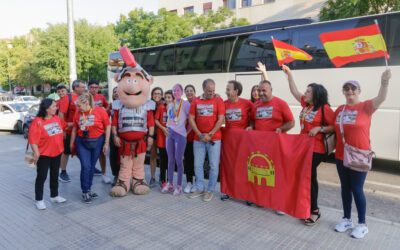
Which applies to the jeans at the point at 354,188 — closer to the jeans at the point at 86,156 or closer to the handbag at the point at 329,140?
the handbag at the point at 329,140

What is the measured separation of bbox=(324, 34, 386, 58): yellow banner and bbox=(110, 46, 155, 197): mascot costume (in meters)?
2.90

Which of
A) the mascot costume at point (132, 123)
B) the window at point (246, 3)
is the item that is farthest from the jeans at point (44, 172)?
the window at point (246, 3)

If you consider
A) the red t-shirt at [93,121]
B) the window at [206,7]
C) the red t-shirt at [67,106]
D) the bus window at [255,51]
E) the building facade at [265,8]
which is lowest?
the red t-shirt at [93,121]

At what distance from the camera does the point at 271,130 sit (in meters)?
4.37

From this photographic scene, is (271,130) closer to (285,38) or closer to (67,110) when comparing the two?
(67,110)

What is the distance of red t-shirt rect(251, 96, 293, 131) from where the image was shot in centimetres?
426

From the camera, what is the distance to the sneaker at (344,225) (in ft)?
12.3

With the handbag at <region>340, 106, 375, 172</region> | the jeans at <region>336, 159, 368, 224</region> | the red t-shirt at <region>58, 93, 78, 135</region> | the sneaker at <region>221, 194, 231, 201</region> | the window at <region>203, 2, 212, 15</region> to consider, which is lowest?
the sneaker at <region>221, 194, 231, 201</region>

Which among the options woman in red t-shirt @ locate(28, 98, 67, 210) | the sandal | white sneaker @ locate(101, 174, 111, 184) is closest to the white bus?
the sandal

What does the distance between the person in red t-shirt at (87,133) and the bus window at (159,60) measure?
236 inches

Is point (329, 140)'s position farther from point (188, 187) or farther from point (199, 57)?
point (199, 57)

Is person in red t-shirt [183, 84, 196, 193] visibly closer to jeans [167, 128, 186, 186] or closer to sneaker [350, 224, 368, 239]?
jeans [167, 128, 186, 186]

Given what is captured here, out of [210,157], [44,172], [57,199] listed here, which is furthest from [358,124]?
[57,199]

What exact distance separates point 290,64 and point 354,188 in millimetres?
5011
